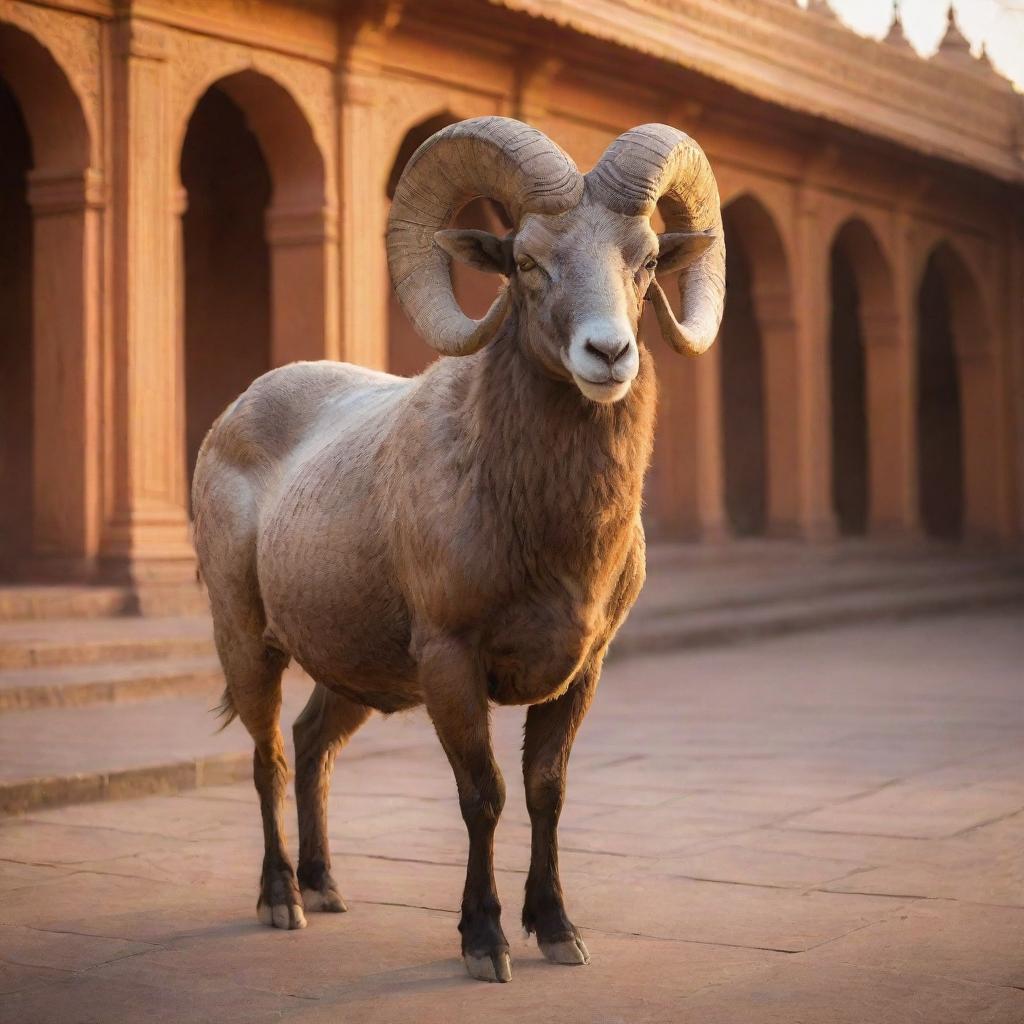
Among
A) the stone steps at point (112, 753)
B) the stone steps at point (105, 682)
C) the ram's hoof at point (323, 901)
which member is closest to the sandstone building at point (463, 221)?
the stone steps at point (105, 682)

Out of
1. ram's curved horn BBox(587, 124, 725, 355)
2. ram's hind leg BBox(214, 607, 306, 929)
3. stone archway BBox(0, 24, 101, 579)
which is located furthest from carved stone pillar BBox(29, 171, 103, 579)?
ram's curved horn BBox(587, 124, 725, 355)

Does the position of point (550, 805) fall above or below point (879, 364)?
below

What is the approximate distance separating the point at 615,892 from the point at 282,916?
102 centimetres

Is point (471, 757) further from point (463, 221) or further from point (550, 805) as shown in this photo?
point (463, 221)

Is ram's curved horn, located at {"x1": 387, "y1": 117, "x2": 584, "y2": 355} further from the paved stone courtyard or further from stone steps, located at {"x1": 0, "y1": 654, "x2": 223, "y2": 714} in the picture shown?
stone steps, located at {"x1": 0, "y1": 654, "x2": 223, "y2": 714}

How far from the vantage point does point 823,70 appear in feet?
72.0

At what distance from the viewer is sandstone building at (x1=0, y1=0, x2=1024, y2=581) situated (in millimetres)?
13133

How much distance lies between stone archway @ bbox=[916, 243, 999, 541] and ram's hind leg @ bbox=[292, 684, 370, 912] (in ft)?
68.4

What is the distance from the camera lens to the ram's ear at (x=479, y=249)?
4770 millimetres

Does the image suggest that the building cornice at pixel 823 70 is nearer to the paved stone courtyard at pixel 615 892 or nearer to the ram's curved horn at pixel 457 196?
the paved stone courtyard at pixel 615 892

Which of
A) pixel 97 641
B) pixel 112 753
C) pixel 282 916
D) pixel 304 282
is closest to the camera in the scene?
pixel 282 916

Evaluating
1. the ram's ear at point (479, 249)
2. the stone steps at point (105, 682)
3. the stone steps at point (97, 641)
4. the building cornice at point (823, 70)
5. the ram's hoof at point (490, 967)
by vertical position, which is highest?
the building cornice at point (823, 70)

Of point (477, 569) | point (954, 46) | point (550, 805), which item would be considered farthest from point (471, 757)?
point (954, 46)

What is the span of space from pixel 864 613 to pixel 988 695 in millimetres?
6994
